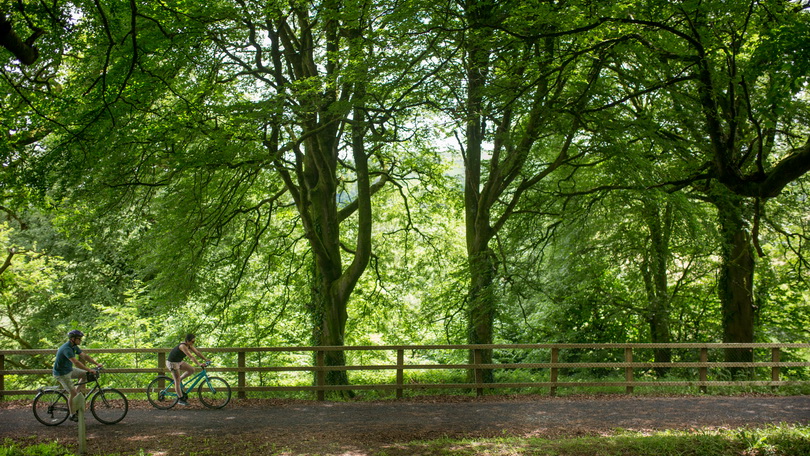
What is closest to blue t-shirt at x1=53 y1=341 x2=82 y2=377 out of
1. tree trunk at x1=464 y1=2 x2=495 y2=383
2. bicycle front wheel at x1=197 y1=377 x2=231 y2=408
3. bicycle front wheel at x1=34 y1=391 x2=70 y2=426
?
bicycle front wheel at x1=34 y1=391 x2=70 y2=426

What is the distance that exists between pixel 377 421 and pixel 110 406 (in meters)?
4.56

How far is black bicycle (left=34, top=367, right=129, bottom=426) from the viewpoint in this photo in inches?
396

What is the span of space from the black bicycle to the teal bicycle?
109cm

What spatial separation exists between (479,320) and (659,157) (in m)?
5.42

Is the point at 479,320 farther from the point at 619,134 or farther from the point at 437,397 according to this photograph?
the point at 619,134

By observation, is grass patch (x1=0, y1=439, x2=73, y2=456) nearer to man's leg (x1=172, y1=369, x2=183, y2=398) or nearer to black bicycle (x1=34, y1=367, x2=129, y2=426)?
black bicycle (x1=34, y1=367, x2=129, y2=426)

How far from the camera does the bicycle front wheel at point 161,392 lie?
11641mm

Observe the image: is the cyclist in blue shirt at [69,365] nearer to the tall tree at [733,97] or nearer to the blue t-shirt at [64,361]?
the blue t-shirt at [64,361]

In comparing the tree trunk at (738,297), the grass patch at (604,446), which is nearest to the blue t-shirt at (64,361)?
the grass patch at (604,446)

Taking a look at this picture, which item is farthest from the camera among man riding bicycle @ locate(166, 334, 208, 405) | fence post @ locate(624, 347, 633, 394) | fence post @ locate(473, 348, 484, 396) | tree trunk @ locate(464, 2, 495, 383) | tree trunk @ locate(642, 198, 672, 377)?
tree trunk @ locate(464, 2, 495, 383)

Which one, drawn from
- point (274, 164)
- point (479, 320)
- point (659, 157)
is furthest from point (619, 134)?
point (274, 164)

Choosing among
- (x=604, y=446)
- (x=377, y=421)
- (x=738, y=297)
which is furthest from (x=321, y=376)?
(x=738, y=297)

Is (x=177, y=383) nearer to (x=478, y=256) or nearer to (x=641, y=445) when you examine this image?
(x=478, y=256)

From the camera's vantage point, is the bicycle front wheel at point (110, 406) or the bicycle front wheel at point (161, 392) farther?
the bicycle front wheel at point (161, 392)
